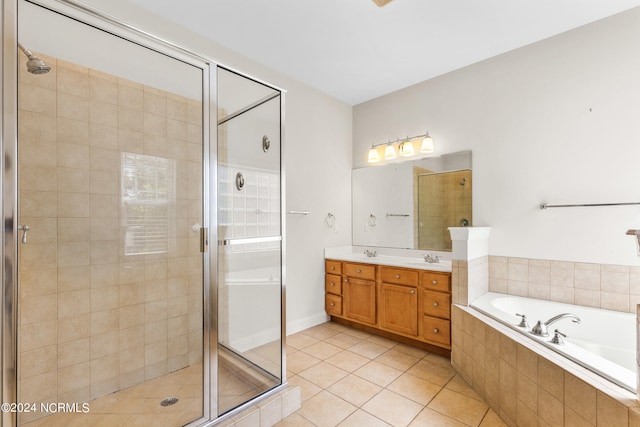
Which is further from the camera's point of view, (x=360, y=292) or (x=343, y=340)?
(x=360, y=292)

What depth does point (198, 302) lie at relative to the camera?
6.02ft

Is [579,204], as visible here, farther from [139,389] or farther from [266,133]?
[139,389]

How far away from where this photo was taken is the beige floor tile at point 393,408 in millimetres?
1896

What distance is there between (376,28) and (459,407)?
285 centimetres

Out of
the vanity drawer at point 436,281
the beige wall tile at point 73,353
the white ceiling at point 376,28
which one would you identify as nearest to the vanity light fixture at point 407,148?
the white ceiling at point 376,28

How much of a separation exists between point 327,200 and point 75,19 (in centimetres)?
271

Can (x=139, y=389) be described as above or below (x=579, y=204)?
below

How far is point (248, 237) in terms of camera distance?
205 centimetres

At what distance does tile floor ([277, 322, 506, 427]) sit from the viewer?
1.90 meters

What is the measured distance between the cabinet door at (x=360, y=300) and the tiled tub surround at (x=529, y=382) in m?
0.93

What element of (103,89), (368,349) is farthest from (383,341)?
(103,89)

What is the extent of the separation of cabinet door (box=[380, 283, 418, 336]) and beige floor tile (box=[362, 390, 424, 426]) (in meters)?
0.84

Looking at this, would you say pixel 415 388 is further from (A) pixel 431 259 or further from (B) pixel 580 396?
(A) pixel 431 259

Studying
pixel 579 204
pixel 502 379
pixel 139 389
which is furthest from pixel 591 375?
pixel 139 389
